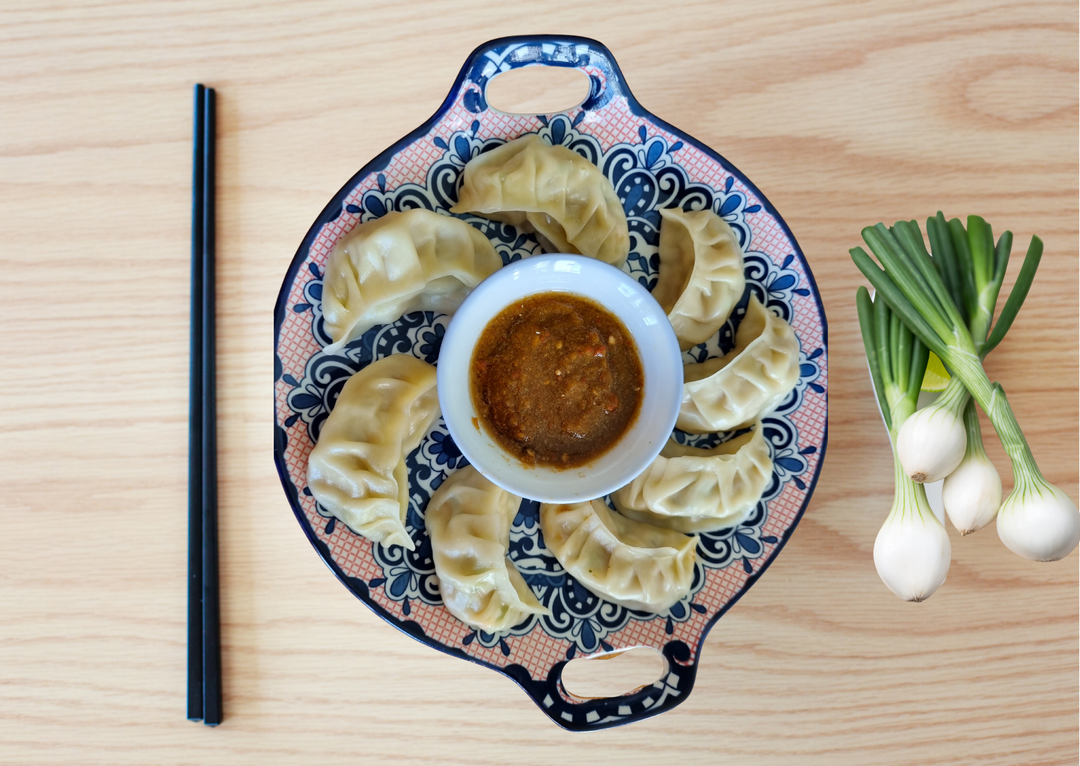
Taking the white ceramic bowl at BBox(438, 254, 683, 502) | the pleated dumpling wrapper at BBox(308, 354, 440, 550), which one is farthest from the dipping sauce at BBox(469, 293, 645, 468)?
the pleated dumpling wrapper at BBox(308, 354, 440, 550)

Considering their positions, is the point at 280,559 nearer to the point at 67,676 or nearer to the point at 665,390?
the point at 67,676

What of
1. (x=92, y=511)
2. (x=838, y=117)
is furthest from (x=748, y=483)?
(x=92, y=511)

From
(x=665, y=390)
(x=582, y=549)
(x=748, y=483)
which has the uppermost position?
(x=665, y=390)

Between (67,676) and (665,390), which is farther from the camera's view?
(67,676)

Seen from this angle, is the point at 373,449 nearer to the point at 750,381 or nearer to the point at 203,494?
the point at 203,494

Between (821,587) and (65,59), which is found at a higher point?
(65,59)

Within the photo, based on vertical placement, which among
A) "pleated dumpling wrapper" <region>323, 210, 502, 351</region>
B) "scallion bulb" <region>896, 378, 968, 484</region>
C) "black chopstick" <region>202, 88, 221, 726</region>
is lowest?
"black chopstick" <region>202, 88, 221, 726</region>

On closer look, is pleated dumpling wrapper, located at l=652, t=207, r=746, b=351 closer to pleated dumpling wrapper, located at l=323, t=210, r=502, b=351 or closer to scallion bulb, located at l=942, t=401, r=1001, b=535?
pleated dumpling wrapper, located at l=323, t=210, r=502, b=351
